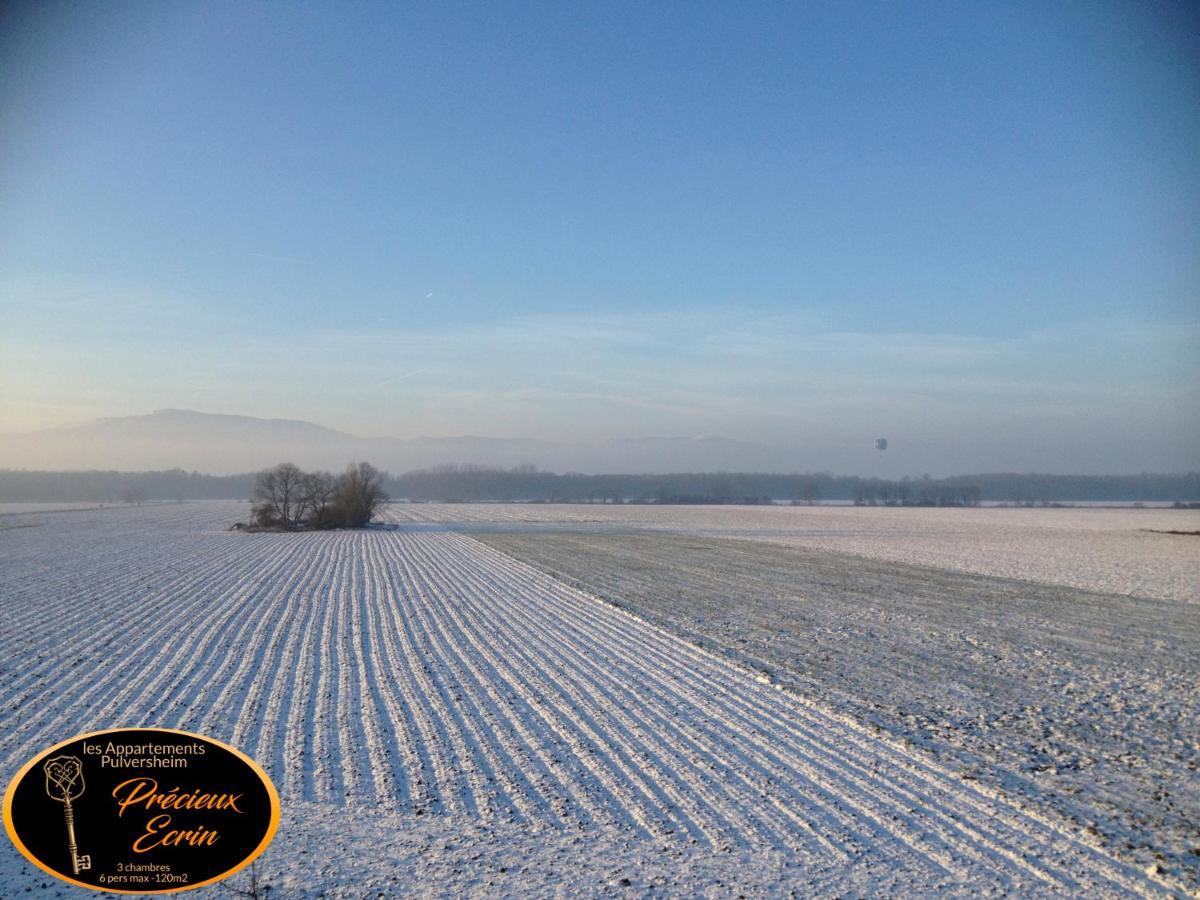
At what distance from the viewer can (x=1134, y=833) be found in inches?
275

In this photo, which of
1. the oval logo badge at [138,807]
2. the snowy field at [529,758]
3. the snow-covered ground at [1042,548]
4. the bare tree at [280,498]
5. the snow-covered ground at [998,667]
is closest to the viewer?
the oval logo badge at [138,807]

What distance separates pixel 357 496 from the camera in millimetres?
67000

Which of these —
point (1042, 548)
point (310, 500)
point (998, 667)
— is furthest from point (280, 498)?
point (998, 667)

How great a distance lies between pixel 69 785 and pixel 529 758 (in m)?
4.82

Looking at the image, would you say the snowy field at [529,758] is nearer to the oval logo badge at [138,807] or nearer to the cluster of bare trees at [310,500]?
the oval logo badge at [138,807]

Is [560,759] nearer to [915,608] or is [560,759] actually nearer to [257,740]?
[257,740]

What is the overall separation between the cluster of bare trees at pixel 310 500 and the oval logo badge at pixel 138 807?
197ft

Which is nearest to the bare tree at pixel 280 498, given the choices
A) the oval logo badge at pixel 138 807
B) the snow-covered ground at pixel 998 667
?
the snow-covered ground at pixel 998 667

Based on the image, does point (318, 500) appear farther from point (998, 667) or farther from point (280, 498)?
point (998, 667)

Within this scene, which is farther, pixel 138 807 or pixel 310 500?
pixel 310 500

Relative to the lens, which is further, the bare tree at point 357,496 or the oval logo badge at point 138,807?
the bare tree at point 357,496

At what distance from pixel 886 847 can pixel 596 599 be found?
14848 mm

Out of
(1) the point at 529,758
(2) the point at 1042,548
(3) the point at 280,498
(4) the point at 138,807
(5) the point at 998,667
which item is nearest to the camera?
(4) the point at 138,807

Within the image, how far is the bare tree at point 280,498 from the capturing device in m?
62.3
